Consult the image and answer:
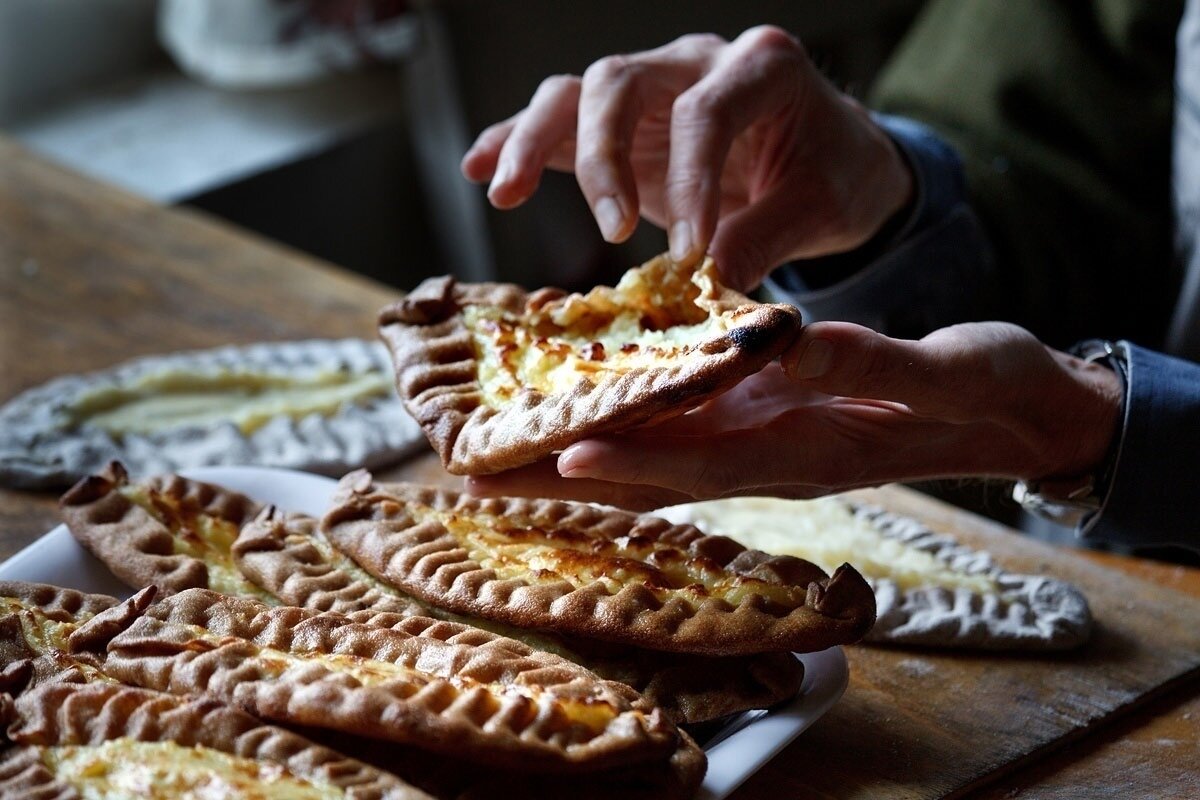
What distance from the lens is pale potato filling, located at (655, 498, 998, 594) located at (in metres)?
1.45

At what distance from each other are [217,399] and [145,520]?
0.59 m

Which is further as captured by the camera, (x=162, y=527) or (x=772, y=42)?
(x=772, y=42)

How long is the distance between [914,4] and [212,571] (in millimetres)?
3370

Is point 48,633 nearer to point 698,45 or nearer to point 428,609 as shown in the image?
point 428,609

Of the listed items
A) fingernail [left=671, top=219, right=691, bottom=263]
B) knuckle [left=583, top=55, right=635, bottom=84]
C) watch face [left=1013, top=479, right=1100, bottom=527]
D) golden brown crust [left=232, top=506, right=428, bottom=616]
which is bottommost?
watch face [left=1013, top=479, right=1100, bottom=527]

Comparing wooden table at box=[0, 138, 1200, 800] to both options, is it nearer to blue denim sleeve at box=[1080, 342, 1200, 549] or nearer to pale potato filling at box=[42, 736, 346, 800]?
blue denim sleeve at box=[1080, 342, 1200, 549]

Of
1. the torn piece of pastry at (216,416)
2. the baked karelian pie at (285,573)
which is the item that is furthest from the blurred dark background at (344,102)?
Answer: the baked karelian pie at (285,573)

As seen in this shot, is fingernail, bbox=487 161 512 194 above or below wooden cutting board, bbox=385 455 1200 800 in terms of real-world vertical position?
above

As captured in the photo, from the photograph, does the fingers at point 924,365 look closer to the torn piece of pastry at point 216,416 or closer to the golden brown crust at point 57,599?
the golden brown crust at point 57,599

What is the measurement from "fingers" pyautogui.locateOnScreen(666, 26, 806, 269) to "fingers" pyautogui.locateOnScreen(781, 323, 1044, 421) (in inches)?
10.4

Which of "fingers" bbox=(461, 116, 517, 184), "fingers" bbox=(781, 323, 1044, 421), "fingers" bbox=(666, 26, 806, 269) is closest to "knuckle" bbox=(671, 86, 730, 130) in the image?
"fingers" bbox=(666, 26, 806, 269)

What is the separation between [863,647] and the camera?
4.51ft

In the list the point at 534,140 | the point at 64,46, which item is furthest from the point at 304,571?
the point at 64,46

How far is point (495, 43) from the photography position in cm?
335
